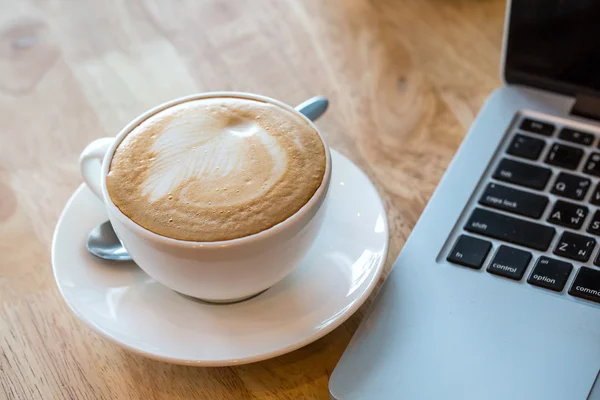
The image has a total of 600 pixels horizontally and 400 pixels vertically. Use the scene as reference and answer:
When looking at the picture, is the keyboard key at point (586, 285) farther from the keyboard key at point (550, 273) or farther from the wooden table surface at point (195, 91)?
the wooden table surface at point (195, 91)

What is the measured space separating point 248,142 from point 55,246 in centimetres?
16

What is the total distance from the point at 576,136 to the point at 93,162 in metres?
0.37

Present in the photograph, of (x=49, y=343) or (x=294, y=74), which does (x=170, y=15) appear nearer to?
(x=294, y=74)

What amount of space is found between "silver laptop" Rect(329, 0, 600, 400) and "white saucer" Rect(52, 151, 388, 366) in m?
0.03

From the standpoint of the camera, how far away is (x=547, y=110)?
612 mm

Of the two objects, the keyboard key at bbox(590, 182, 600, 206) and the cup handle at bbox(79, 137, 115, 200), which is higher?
the keyboard key at bbox(590, 182, 600, 206)

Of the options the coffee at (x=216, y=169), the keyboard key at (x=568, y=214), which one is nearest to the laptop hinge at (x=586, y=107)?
the keyboard key at (x=568, y=214)

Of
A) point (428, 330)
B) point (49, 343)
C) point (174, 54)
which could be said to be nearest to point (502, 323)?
point (428, 330)

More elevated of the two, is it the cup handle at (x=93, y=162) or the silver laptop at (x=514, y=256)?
the silver laptop at (x=514, y=256)

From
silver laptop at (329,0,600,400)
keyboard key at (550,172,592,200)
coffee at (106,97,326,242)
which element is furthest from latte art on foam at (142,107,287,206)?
keyboard key at (550,172,592,200)

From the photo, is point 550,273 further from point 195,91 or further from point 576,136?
point 195,91

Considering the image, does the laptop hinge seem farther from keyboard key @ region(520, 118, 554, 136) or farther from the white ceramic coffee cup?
the white ceramic coffee cup

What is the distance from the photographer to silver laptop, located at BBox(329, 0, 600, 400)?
1.44 ft

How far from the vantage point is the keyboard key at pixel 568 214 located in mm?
516
